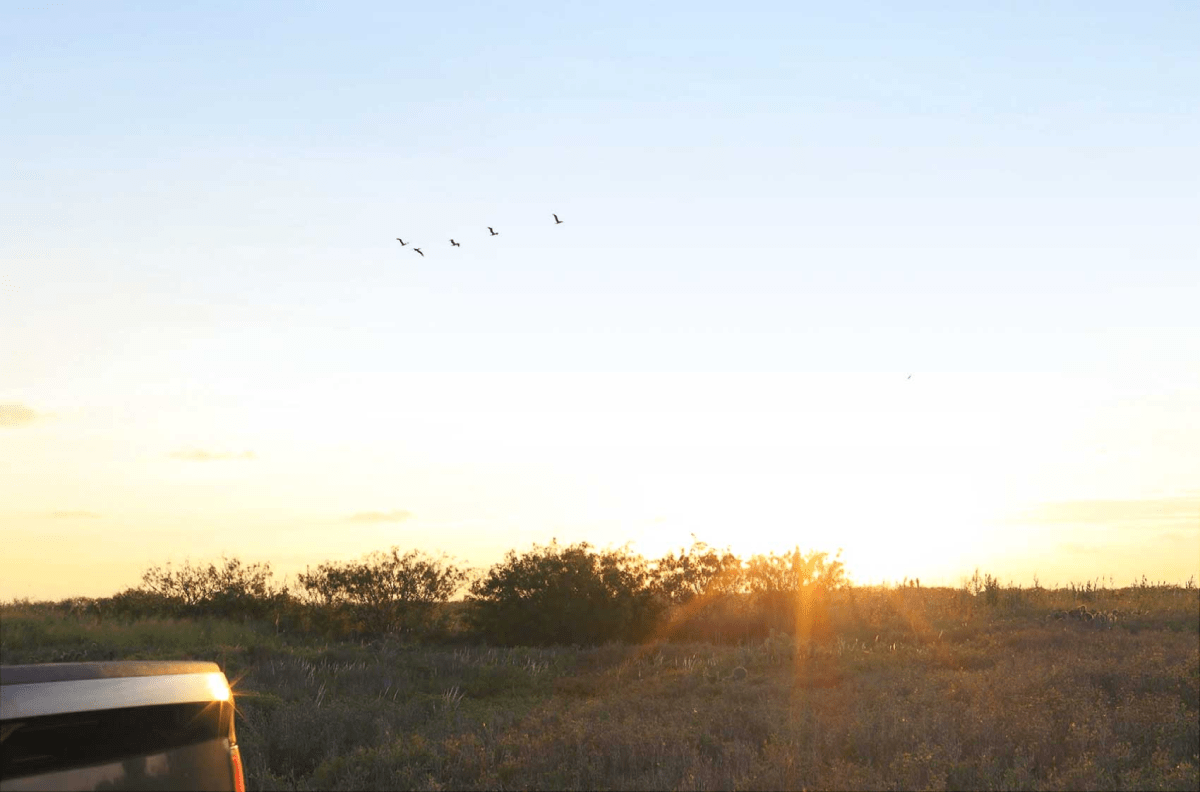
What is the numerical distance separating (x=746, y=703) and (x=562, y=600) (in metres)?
11.2

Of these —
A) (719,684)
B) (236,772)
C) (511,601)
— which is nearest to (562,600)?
(511,601)

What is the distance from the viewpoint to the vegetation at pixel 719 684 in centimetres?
1136

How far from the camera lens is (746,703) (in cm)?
1480

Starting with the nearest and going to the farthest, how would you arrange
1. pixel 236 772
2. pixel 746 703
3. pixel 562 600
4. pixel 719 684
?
pixel 236 772, pixel 746 703, pixel 719 684, pixel 562 600

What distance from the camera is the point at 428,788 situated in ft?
35.9

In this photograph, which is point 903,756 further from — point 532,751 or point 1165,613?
point 1165,613

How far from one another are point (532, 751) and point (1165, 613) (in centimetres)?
1362

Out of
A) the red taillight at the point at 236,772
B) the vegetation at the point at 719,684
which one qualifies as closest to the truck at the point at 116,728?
the red taillight at the point at 236,772

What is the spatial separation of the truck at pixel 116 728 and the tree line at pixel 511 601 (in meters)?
20.3

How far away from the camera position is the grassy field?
1116 centimetres

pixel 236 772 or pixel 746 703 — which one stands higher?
pixel 236 772

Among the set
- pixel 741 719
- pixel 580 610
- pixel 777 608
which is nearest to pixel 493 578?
pixel 580 610

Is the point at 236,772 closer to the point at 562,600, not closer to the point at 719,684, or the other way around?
the point at 719,684

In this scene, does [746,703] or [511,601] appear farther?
[511,601]
